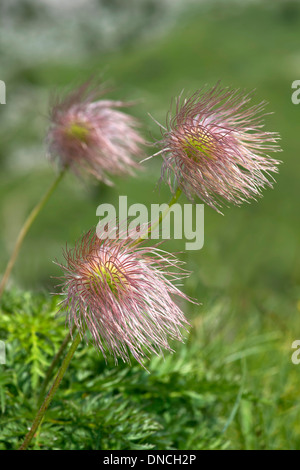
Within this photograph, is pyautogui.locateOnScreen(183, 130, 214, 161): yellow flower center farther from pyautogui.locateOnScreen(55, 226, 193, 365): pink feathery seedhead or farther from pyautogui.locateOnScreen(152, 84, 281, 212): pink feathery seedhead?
pyautogui.locateOnScreen(55, 226, 193, 365): pink feathery seedhead

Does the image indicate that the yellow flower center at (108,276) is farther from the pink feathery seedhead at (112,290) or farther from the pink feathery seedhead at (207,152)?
the pink feathery seedhead at (207,152)

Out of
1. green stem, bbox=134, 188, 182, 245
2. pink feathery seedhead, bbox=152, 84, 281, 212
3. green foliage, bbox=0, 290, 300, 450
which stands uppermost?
pink feathery seedhead, bbox=152, 84, 281, 212

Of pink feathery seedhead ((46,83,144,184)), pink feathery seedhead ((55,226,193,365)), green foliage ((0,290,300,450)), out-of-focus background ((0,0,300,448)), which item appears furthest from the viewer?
out-of-focus background ((0,0,300,448))

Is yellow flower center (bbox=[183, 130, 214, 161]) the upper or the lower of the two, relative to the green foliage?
upper

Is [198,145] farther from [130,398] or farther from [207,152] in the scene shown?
[130,398]

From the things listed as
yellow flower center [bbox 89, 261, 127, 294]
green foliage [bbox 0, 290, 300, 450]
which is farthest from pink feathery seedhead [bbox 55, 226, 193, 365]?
green foliage [bbox 0, 290, 300, 450]

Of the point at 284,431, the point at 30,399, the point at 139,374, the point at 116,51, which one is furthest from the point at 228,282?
the point at 116,51

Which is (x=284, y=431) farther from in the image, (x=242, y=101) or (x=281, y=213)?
(x=281, y=213)

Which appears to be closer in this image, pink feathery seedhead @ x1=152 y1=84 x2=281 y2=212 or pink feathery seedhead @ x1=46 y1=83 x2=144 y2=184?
pink feathery seedhead @ x1=152 y1=84 x2=281 y2=212
